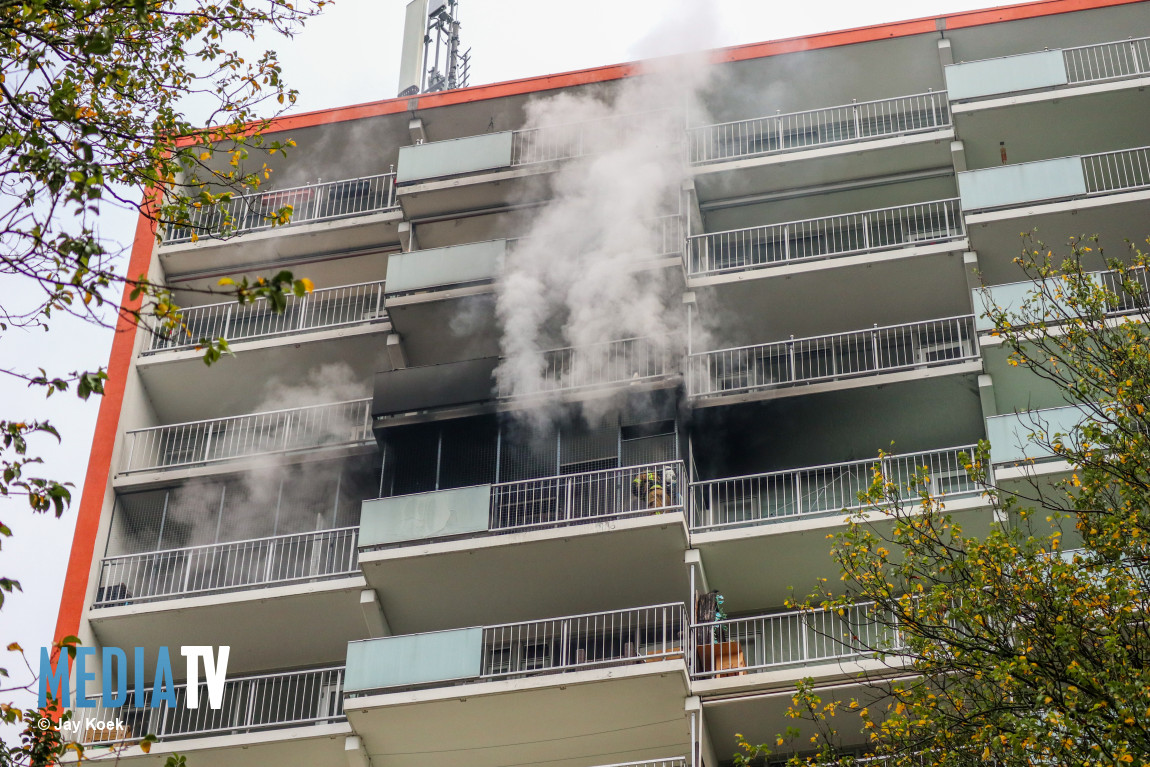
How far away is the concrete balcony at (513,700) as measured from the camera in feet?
71.1

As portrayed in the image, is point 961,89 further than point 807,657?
Yes

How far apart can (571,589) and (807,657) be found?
4.14 m

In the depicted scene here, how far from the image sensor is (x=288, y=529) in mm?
26312

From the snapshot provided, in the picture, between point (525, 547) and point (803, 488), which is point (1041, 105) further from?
point (525, 547)

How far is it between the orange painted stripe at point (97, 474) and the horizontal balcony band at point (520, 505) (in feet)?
17.4

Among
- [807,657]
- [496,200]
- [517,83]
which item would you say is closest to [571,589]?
[807,657]

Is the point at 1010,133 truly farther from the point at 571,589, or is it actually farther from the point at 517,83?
the point at 571,589

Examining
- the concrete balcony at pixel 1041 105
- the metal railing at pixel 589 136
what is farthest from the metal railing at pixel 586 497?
the concrete balcony at pixel 1041 105

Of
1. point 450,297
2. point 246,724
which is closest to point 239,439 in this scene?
point 450,297

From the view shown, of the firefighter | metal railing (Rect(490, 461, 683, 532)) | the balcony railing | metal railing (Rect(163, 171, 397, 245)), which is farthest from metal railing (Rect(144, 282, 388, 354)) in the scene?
the firefighter

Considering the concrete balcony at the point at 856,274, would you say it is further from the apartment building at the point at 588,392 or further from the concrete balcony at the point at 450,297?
the concrete balcony at the point at 450,297

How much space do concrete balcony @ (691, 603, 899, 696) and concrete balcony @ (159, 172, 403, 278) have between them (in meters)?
11.0

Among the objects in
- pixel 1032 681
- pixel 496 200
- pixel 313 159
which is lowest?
pixel 1032 681

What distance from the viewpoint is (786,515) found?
922 inches
